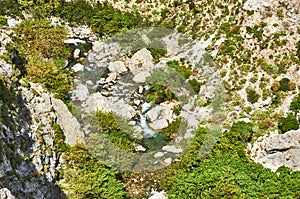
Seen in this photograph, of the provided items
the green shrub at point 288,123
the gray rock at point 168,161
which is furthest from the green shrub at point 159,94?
the green shrub at point 288,123

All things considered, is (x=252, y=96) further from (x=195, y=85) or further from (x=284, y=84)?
(x=195, y=85)

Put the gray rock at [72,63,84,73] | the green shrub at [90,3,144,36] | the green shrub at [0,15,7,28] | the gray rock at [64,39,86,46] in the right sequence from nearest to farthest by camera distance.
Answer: the green shrub at [0,15,7,28] → the gray rock at [72,63,84,73] → the gray rock at [64,39,86,46] → the green shrub at [90,3,144,36]

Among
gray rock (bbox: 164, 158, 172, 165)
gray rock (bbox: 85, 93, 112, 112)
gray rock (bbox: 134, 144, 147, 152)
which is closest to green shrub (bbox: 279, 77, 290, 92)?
gray rock (bbox: 164, 158, 172, 165)

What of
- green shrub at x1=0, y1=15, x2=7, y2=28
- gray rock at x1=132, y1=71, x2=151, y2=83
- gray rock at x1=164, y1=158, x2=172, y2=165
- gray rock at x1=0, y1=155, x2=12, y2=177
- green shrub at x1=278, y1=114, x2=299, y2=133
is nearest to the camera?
gray rock at x1=0, y1=155, x2=12, y2=177

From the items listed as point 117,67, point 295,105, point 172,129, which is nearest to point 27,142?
point 172,129

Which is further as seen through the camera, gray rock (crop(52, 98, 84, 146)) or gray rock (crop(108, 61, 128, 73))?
gray rock (crop(108, 61, 128, 73))

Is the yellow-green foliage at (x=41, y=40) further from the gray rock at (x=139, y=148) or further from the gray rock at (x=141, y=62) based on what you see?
the gray rock at (x=139, y=148)

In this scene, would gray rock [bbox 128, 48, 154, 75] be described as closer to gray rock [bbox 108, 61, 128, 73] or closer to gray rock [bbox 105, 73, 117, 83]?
gray rock [bbox 108, 61, 128, 73]
